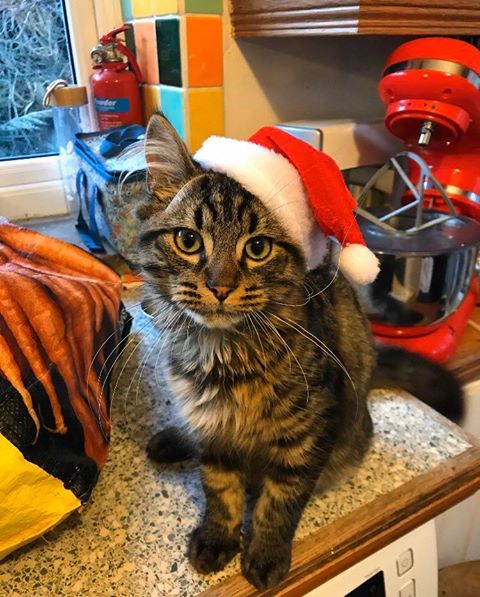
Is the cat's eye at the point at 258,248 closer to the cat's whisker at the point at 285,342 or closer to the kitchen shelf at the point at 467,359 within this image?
the cat's whisker at the point at 285,342

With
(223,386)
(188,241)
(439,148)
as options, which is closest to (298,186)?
(188,241)

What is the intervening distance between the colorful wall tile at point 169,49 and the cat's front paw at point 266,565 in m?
0.98

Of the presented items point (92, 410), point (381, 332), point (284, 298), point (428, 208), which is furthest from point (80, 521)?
point (428, 208)

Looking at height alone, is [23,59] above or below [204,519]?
above

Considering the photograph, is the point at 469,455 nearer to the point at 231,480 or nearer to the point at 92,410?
the point at 231,480

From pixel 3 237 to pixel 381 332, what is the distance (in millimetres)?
729

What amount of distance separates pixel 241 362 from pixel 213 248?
0.51ft

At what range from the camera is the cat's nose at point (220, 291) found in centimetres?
60

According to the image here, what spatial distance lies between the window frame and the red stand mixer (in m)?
0.77

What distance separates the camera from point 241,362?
68 centimetres

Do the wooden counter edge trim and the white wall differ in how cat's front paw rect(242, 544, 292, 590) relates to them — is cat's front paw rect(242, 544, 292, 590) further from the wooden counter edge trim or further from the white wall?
the white wall

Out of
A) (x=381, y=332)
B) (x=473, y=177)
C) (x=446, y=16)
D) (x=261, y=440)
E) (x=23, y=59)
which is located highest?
(x=446, y=16)

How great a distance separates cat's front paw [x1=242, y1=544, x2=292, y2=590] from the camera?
0.60 meters

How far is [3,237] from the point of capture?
2.37 ft
